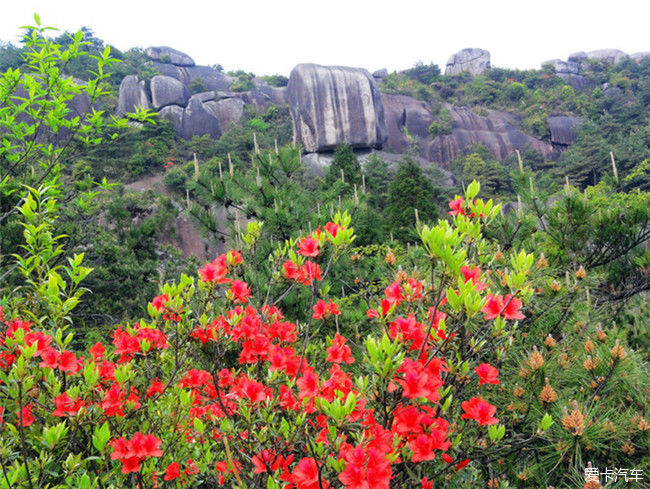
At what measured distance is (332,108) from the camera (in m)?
23.4

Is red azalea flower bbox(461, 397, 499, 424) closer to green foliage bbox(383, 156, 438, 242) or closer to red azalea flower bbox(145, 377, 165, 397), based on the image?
red azalea flower bbox(145, 377, 165, 397)

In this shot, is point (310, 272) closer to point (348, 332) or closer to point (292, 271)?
point (292, 271)

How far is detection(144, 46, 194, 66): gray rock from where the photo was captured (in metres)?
29.6

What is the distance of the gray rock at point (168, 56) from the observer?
1166 inches

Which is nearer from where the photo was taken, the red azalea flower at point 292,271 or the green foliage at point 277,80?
the red azalea flower at point 292,271

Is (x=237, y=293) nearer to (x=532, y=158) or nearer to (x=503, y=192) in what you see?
(x=503, y=192)

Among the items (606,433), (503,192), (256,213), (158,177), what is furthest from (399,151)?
(606,433)

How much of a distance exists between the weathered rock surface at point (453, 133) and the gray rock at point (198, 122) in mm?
11059

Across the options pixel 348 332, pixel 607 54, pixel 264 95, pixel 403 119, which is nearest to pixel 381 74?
pixel 403 119

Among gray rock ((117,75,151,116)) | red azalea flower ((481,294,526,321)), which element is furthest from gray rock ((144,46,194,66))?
red azalea flower ((481,294,526,321))

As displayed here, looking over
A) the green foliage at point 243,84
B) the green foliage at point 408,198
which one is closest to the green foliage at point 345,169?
the green foliage at point 408,198

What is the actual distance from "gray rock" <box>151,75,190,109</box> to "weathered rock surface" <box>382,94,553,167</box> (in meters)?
13.3

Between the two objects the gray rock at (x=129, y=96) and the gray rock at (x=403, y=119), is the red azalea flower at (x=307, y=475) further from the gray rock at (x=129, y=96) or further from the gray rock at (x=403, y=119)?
the gray rock at (x=403, y=119)

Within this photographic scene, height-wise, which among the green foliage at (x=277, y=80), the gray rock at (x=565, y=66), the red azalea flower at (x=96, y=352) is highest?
the gray rock at (x=565, y=66)
